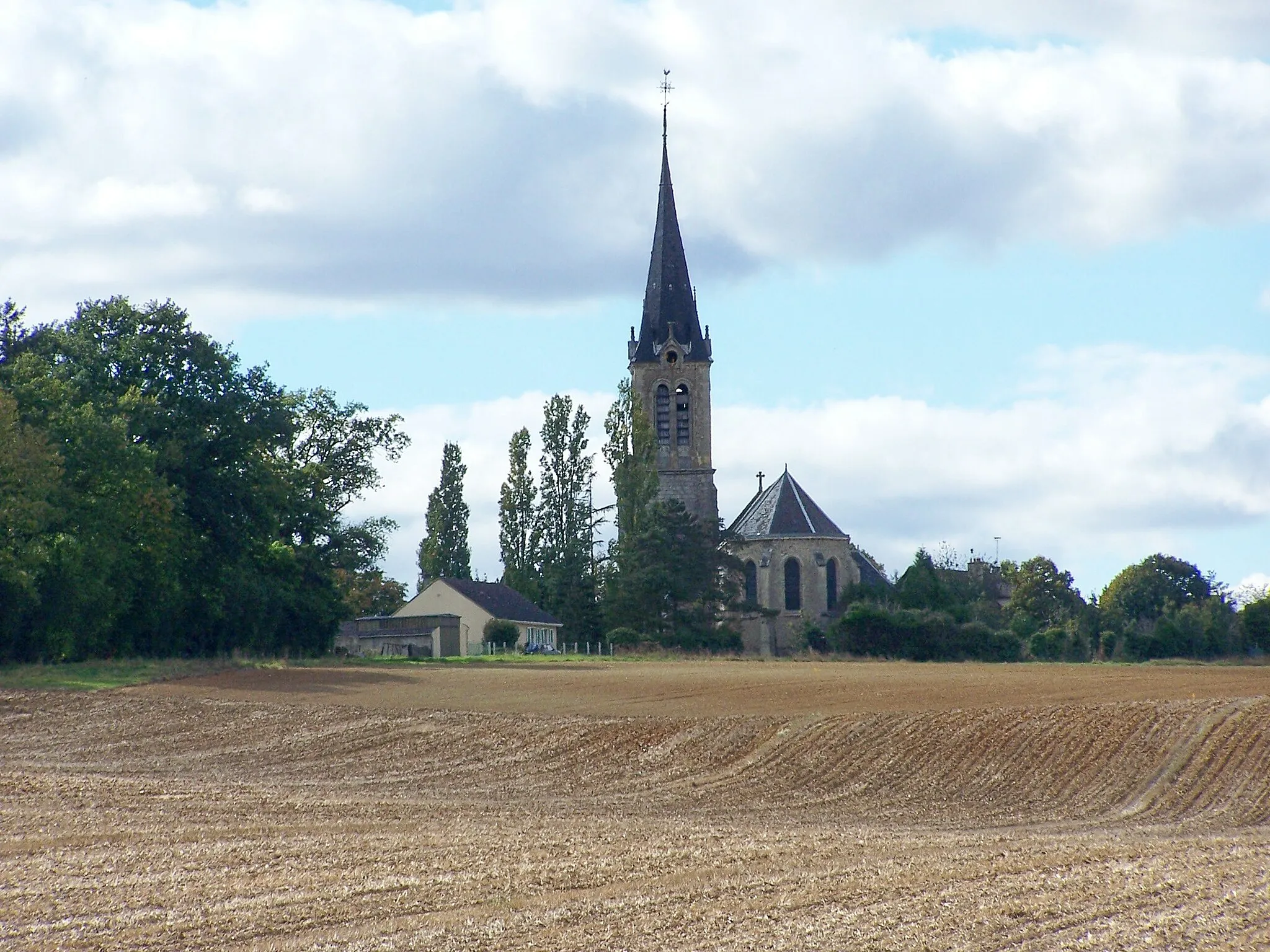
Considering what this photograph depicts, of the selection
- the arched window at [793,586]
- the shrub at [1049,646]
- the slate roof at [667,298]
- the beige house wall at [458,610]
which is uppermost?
the slate roof at [667,298]

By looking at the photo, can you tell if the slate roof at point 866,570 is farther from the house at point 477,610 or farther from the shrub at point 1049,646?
the house at point 477,610

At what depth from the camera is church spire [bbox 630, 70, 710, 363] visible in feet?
303

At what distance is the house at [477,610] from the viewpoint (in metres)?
78.0

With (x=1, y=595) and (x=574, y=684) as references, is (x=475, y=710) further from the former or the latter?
(x=1, y=595)

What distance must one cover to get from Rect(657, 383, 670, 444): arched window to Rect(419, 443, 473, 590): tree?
1129 cm

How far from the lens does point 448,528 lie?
301 ft

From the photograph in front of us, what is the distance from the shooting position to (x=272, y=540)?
5916 centimetres

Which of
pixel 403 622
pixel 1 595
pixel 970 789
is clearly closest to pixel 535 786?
pixel 970 789

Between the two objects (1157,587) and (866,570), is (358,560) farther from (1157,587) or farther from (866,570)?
(1157,587)

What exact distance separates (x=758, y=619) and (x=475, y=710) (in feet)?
169

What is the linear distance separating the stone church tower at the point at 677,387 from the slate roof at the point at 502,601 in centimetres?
1195

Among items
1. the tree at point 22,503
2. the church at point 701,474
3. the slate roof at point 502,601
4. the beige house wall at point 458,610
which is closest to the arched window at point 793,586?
the church at point 701,474

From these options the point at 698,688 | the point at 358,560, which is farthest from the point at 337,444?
the point at 698,688

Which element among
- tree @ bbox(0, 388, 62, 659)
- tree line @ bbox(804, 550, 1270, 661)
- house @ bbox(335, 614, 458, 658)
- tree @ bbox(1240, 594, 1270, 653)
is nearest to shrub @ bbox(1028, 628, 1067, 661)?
tree line @ bbox(804, 550, 1270, 661)
